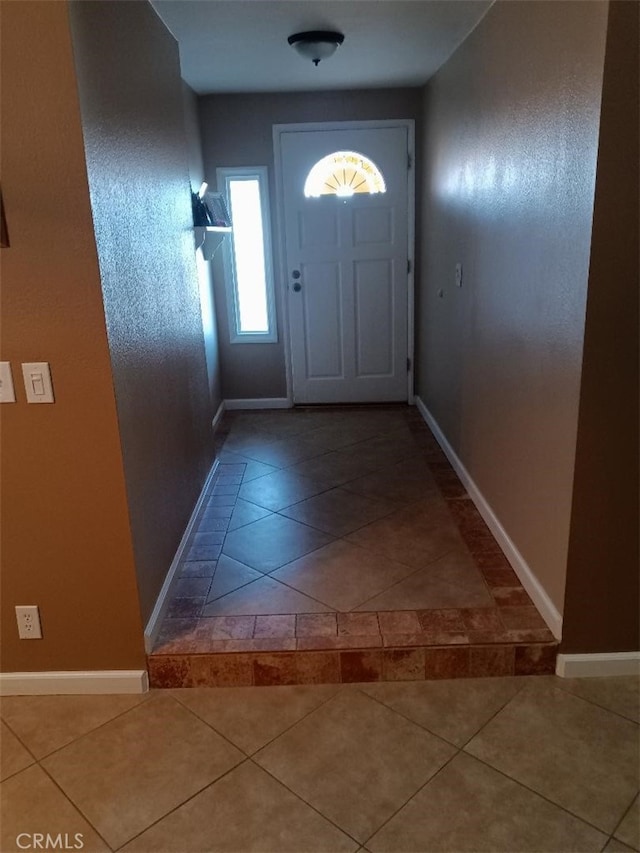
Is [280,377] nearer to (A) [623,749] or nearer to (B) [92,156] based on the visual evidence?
(B) [92,156]

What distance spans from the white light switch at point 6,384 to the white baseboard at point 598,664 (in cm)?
197

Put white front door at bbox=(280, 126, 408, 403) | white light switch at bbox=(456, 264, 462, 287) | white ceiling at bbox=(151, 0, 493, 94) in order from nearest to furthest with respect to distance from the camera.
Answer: white ceiling at bbox=(151, 0, 493, 94)
white light switch at bbox=(456, 264, 462, 287)
white front door at bbox=(280, 126, 408, 403)

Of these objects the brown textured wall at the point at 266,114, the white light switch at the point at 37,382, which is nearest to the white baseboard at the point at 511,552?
the white light switch at the point at 37,382

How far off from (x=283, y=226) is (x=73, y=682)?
11.8 feet

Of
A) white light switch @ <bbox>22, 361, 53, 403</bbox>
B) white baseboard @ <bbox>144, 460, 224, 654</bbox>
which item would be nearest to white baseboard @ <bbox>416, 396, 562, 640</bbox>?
white baseboard @ <bbox>144, 460, 224, 654</bbox>

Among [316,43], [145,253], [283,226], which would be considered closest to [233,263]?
[283,226]

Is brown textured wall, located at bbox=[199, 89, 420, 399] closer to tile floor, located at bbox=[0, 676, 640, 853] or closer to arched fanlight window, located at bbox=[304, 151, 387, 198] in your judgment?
arched fanlight window, located at bbox=[304, 151, 387, 198]

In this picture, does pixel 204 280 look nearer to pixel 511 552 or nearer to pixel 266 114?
pixel 266 114

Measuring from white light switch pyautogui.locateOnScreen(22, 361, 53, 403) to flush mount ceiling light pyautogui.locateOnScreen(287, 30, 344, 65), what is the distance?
222cm

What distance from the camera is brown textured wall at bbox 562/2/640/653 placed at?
170cm

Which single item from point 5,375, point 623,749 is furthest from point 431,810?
point 5,375

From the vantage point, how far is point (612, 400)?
6.23ft

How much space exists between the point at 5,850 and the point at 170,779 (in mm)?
431

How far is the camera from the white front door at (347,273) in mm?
4613
